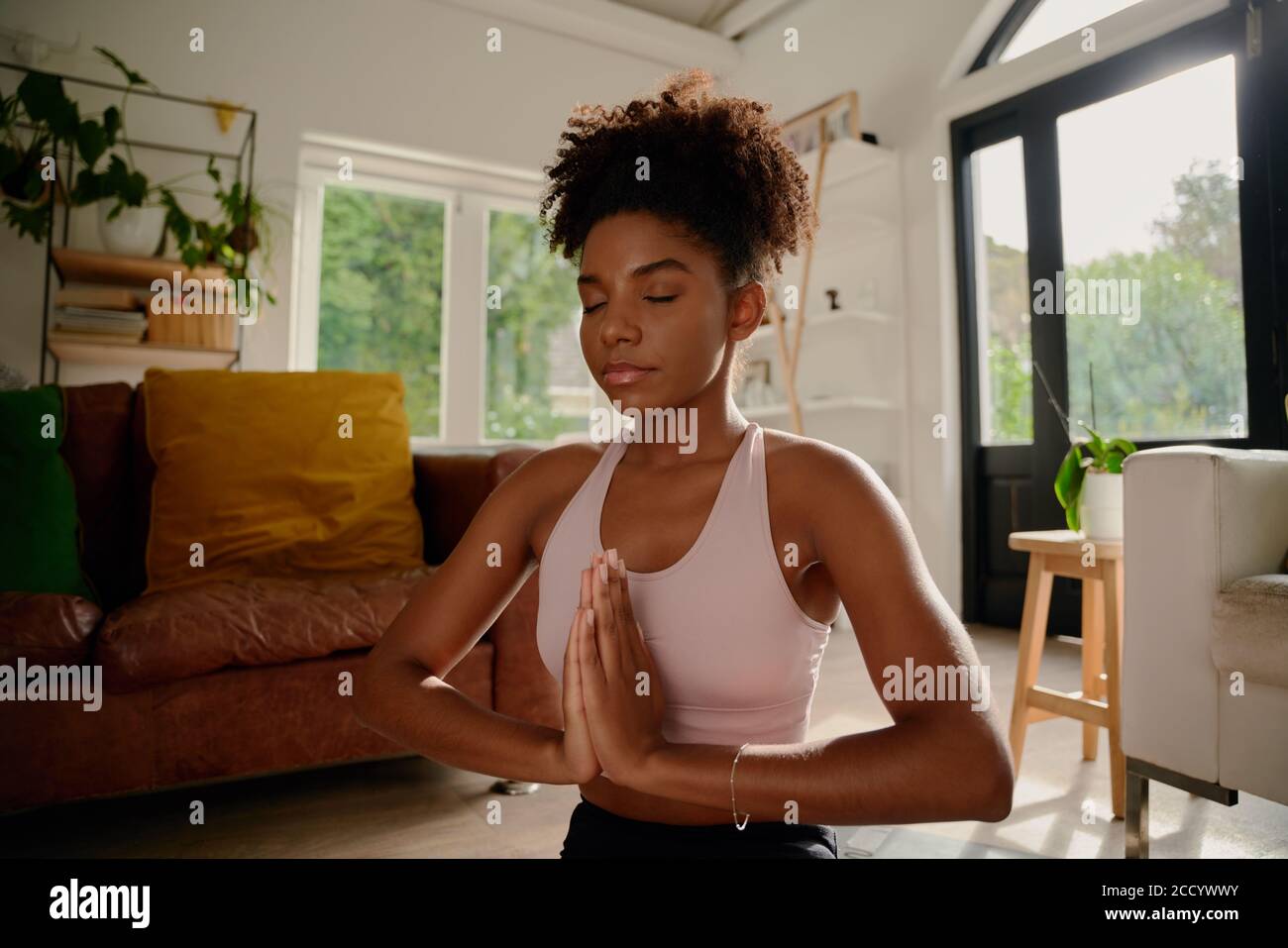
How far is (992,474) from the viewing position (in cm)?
395

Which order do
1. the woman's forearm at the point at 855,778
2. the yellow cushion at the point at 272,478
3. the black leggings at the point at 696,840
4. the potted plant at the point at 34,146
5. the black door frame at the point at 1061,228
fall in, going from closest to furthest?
the woman's forearm at the point at 855,778 < the black leggings at the point at 696,840 < the yellow cushion at the point at 272,478 < the black door frame at the point at 1061,228 < the potted plant at the point at 34,146

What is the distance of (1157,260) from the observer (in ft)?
10.8

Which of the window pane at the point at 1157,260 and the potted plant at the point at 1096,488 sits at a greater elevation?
the window pane at the point at 1157,260

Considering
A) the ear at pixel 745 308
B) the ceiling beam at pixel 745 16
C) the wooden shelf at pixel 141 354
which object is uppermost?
Result: the ceiling beam at pixel 745 16

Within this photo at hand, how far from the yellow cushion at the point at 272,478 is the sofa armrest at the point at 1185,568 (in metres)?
1.73

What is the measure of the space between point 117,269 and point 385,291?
4.54ft

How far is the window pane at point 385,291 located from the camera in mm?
4629

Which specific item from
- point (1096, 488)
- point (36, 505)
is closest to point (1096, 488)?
point (1096, 488)

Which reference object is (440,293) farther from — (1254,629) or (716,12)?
(1254,629)

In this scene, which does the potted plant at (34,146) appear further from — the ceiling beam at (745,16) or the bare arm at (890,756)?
the bare arm at (890,756)

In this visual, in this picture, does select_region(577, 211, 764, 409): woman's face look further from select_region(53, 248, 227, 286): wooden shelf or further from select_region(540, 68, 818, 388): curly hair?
select_region(53, 248, 227, 286): wooden shelf

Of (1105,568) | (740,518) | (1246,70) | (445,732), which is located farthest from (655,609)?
(1246,70)

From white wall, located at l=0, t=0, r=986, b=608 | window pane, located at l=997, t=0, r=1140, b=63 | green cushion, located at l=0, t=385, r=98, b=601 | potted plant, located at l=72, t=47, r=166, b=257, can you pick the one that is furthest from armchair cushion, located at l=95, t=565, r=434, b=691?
window pane, located at l=997, t=0, r=1140, b=63

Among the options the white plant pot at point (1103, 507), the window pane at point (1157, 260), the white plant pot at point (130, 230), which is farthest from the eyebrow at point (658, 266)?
the white plant pot at point (130, 230)
